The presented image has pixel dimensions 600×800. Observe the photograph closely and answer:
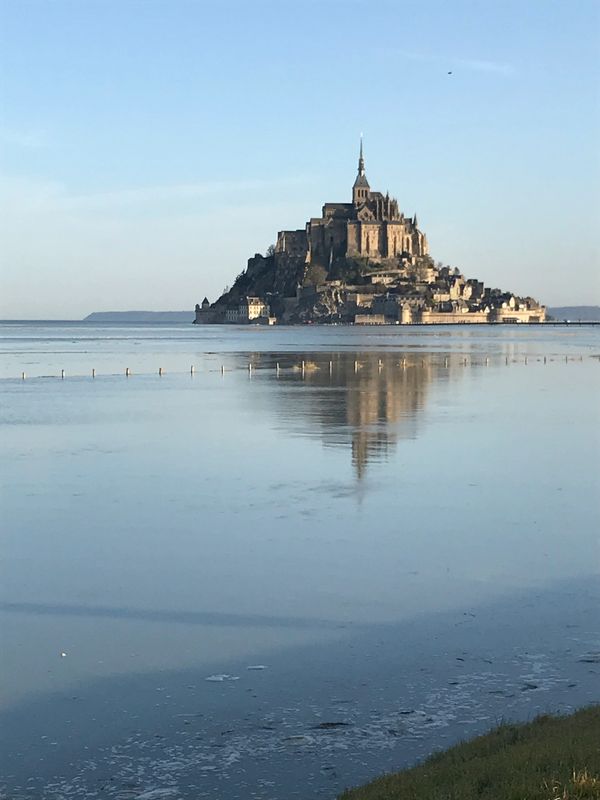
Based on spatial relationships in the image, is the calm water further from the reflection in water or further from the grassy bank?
the grassy bank

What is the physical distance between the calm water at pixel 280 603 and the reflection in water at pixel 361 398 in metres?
0.31

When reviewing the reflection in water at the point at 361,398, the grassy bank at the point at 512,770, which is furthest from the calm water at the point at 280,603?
the grassy bank at the point at 512,770

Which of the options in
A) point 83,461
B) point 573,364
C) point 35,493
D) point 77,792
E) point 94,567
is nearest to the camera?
point 77,792

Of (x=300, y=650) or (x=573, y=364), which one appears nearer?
(x=300, y=650)

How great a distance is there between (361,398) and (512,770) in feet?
85.0

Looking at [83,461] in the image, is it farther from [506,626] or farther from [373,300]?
[373,300]

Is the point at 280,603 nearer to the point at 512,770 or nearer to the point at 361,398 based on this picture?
the point at 512,770

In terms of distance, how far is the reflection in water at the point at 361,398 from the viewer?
21641 millimetres

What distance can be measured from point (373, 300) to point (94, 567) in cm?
18883

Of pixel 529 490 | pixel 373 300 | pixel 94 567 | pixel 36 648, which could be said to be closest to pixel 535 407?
pixel 529 490

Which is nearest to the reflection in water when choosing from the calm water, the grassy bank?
the calm water

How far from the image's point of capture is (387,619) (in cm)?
940

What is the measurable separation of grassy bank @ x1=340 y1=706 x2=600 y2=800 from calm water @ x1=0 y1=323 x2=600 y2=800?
16.9 inches

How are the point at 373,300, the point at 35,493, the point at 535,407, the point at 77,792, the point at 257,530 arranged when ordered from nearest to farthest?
the point at 77,792 → the point at 257,530 → the point at 35,493 → the point at 535,407 → the point at 373,300
